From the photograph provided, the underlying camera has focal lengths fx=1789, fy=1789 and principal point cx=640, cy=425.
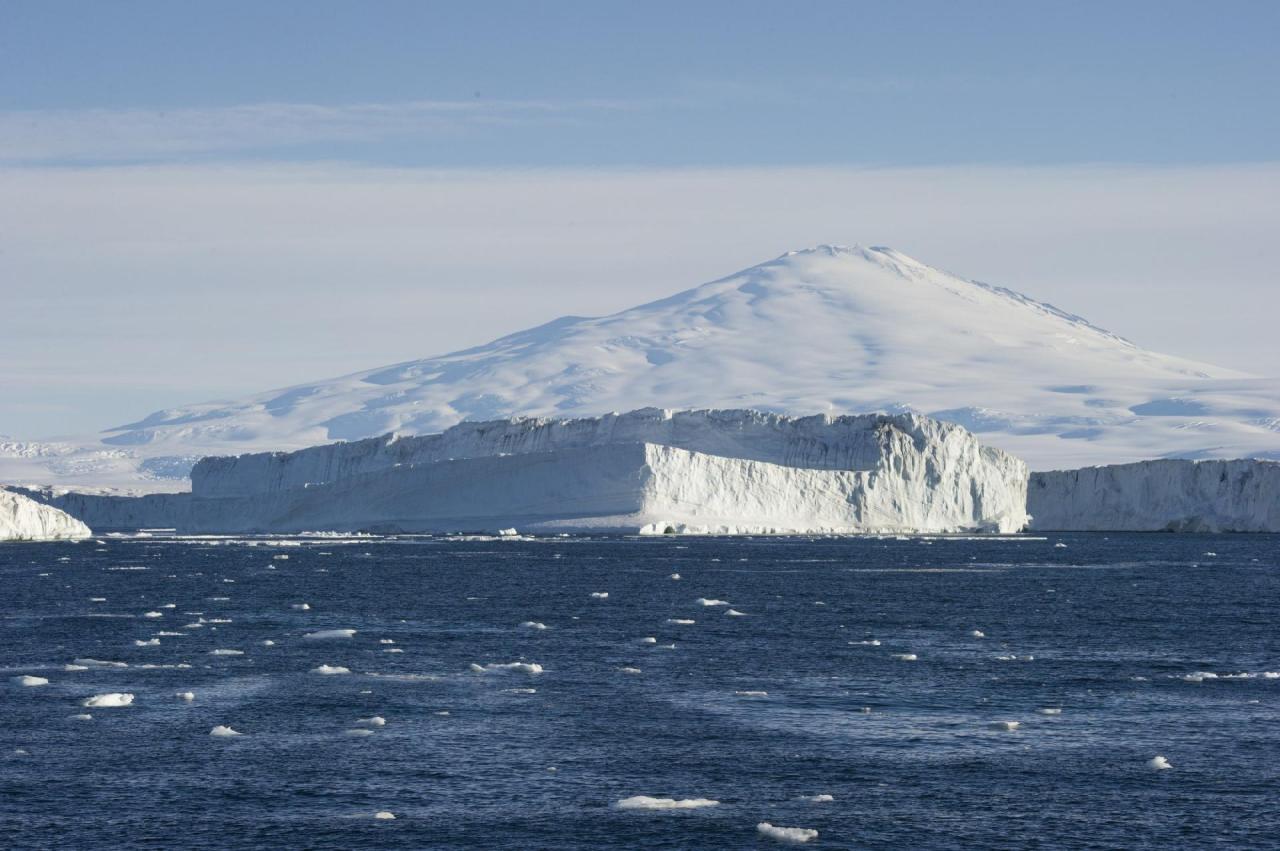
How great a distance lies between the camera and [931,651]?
41.9m

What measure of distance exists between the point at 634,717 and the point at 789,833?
8394 millimetres

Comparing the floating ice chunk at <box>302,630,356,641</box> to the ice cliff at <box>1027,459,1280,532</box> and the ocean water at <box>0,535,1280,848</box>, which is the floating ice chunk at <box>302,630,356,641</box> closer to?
the ocean water at <box>0,535,1280,848</box>

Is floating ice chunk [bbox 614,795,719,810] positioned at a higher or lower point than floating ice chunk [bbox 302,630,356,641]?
lower

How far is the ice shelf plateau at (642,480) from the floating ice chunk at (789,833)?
69002 mm

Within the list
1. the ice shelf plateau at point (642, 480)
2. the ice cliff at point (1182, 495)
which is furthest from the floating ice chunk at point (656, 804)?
the ice cliff at point (1182, 495)

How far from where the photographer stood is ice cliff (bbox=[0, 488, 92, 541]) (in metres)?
91.8

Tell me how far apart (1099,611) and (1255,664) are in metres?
13.5

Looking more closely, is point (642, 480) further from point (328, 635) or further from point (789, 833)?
point (789, 833)

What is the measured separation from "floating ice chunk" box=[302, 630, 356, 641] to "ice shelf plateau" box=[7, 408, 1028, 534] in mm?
48617

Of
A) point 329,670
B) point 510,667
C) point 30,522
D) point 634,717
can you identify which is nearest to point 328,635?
point 329,670

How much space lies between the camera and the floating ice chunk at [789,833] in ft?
75.8

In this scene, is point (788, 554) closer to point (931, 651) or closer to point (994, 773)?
point (931, 651)

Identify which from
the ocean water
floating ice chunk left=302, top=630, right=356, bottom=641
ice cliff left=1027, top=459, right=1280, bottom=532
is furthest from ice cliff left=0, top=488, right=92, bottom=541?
ice cliff left=1027, top=459, right=1280, bottom=532

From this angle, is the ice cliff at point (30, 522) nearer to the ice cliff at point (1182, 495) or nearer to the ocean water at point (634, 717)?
the ocean water at point (634, 717)
